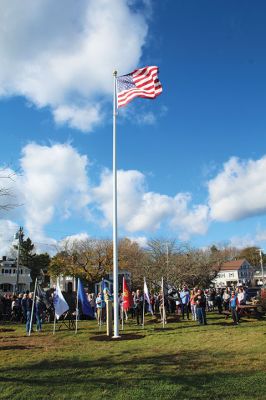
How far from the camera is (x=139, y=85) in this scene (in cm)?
1479

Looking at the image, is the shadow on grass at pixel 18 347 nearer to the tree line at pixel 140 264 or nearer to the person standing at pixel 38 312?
the person standing at pixel 38 312

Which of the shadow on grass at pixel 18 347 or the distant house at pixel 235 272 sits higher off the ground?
the distant house at pixel 235 272

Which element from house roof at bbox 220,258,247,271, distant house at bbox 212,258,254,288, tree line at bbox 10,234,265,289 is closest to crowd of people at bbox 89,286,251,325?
tree line at bbox 10,234,265,289

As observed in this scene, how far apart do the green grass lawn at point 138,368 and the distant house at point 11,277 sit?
2571 inches

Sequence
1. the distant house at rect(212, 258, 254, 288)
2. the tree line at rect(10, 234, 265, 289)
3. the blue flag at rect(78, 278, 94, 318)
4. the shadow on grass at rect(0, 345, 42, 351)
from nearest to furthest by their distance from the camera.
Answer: the shadow on grass at rect(0, 345, 42, 351), the blue flag at rect(78, 278, 94, 318), the tree line at rect(10, 234, 265, 289), the distant house at rect(212, 258, 254, 288)

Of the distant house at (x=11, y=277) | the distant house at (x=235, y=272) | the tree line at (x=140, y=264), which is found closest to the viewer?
the tree line at (x=140, y=264)

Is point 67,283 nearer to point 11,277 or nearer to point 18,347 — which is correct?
point 11,277

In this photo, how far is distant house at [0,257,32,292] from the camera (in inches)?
2975

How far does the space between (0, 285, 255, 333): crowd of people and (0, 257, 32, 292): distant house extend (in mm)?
49867

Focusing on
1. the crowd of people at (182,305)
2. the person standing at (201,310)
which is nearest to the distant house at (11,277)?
the crowd of people at (182,305)

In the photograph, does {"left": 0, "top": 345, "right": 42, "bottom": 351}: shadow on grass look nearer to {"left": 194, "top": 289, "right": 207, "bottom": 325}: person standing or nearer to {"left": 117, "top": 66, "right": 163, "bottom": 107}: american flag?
{"left": 194, "top": 289, "right": 207, "bottom": 325}: person standing

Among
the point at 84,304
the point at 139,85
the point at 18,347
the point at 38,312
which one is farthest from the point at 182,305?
the point at 139,85

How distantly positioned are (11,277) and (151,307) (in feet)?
205

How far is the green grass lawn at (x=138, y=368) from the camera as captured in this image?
22.2 feet
